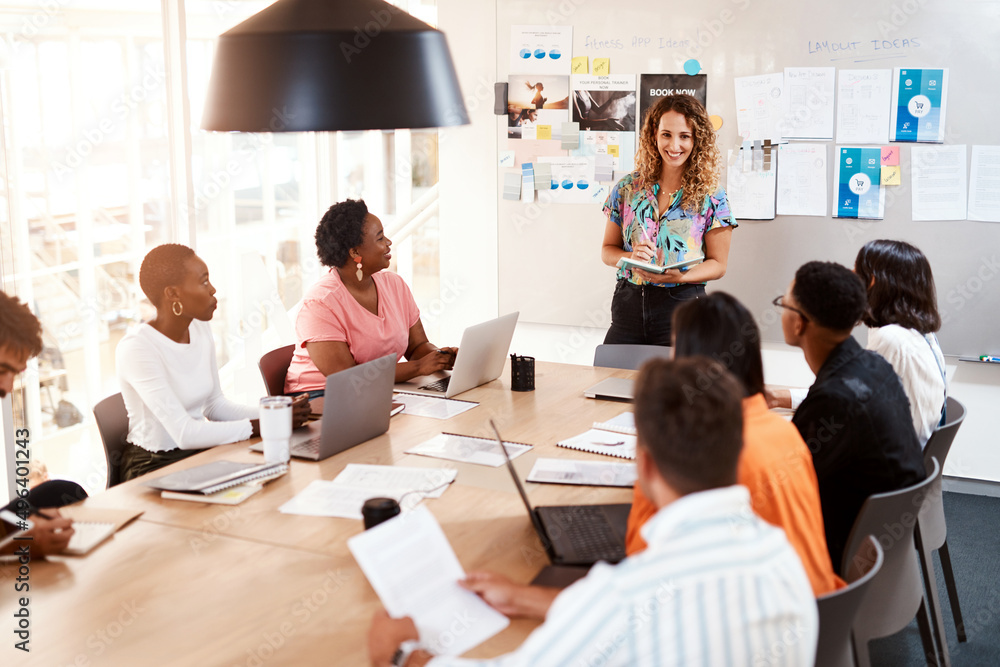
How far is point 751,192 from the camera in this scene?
160 inches

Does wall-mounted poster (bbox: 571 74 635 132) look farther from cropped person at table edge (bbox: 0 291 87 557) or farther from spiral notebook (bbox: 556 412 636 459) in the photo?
cropped person at table edge (bbox: 0 291 87 557)

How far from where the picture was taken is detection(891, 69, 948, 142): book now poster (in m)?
3.74

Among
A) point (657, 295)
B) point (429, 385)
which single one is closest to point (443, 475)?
point (429, 385)

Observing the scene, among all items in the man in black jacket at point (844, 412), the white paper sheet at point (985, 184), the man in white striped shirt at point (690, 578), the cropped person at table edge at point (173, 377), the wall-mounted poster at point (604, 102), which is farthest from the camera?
the wall-mounted poster at point (604, 102)

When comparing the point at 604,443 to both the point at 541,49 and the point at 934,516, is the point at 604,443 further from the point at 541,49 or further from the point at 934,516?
the point at 541,49

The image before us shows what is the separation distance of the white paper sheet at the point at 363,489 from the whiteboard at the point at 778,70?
2.48m

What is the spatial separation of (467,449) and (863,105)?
8.60 ft

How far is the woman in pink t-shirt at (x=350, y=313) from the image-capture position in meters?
3.03

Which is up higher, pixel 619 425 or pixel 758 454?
pixel 758 454

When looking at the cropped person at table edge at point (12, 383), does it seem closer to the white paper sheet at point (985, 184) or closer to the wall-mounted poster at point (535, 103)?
the wall-mounted poster at point (535, 103)

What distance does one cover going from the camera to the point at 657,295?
3.51m

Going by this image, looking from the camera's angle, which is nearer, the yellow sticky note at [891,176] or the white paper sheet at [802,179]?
the yellow sticky note at [891,176]

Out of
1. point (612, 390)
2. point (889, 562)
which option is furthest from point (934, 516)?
point (612, 390)

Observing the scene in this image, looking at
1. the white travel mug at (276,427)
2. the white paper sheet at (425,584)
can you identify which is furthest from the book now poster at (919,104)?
the white paper sheet at (425,584)
